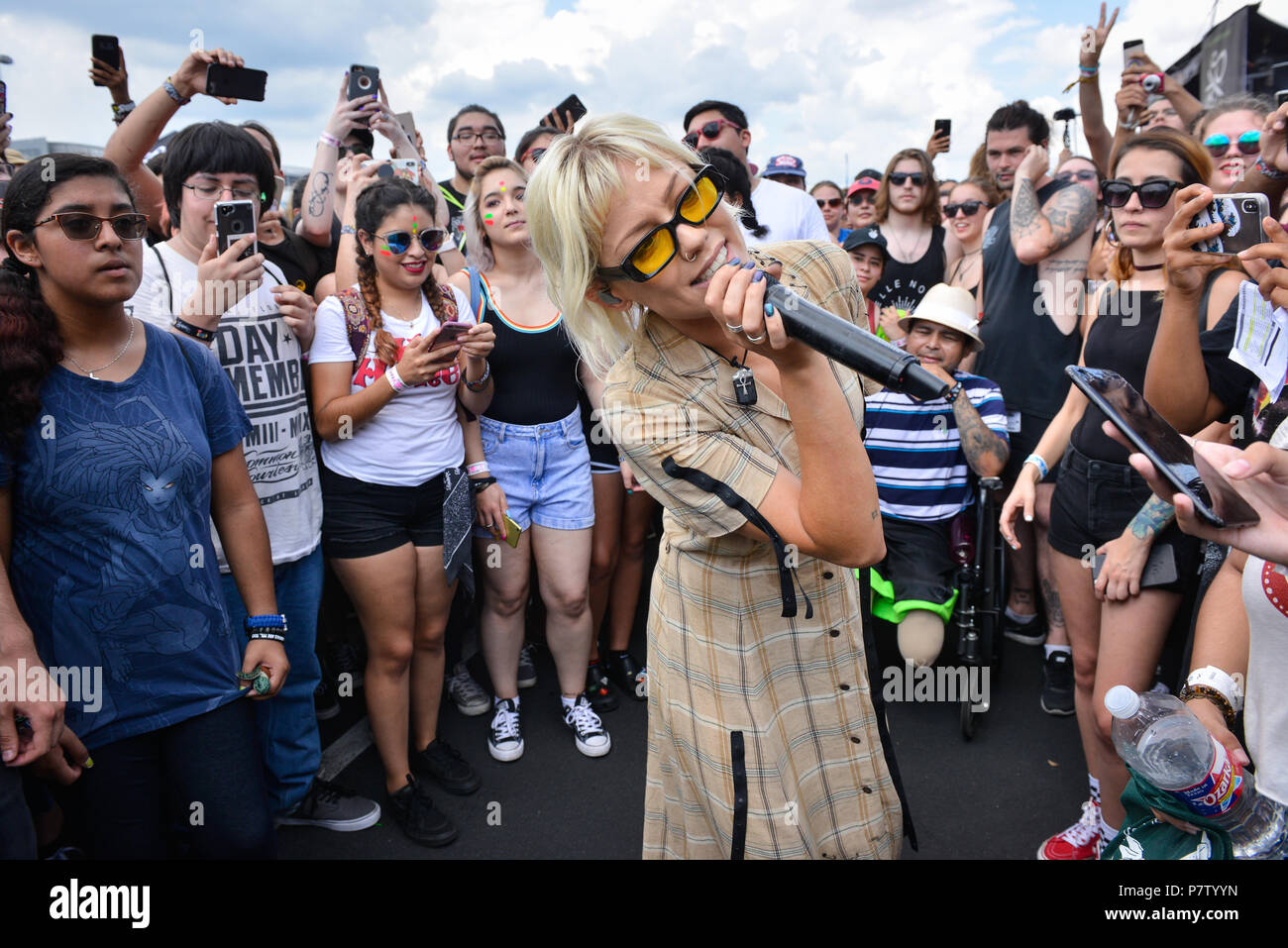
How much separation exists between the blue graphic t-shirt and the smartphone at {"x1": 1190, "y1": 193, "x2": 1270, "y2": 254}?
2775mm

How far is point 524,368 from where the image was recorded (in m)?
3.64

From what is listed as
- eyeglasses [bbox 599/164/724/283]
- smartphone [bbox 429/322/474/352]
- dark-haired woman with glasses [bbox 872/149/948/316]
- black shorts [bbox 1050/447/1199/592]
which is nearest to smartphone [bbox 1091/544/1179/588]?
black shorts [bbox 1050/447/1199/592]

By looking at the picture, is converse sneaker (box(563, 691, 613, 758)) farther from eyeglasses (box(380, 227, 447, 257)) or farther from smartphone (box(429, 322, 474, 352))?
eyeglasses (box(380, 227, 447, 257))

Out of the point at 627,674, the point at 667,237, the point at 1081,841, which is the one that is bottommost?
the point at 1081,841

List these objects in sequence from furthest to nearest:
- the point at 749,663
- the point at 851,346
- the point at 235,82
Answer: the point at 235,82
the point at 749,663
the point at 851,346

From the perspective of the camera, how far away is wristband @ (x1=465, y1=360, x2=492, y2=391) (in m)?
3.48

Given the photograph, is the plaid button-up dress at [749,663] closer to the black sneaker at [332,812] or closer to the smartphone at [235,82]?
the black sneaker at [332,812]

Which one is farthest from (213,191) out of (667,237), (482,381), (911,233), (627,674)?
(911,233)

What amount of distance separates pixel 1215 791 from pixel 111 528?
254 centimetres

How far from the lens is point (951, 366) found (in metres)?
4.06

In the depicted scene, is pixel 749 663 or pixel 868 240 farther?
pixel 868 240

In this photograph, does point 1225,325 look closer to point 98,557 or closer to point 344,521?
point 344,521

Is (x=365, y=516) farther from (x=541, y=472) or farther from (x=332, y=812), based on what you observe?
(x=332, y=812)
